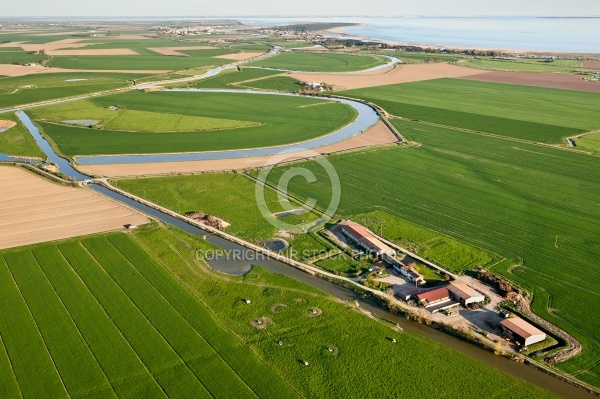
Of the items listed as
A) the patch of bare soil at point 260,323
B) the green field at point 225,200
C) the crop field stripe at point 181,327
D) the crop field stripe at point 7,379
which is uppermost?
the green field at point 225,200

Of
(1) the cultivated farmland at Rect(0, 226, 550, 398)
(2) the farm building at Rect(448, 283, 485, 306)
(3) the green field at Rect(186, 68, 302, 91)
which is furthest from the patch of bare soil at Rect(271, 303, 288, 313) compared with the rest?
(3) the green field at Rect(186, 68, 302, 91)

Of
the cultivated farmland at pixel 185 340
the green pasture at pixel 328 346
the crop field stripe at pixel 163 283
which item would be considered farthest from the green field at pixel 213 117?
the green pasture at pixel 328 346

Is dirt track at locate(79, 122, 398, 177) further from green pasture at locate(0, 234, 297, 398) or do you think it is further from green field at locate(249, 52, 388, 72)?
green field at locate(249, 52, 388, 72)

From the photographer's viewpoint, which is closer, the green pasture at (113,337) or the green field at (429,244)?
the green pasture at (113,337)

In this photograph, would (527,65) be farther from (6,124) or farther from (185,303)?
(185,303)

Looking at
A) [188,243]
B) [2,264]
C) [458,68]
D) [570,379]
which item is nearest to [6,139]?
[2,264]

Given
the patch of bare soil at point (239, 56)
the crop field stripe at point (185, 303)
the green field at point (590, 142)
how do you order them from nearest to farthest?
the crop field stripe at point (185, 303), the green field at point (590, 142), the patch of bare soil at point (239, 56)

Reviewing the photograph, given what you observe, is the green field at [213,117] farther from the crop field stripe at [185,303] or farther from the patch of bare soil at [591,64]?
the patch of bare soil at [591,64]

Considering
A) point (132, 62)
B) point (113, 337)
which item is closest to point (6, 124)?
point (113, 337)
